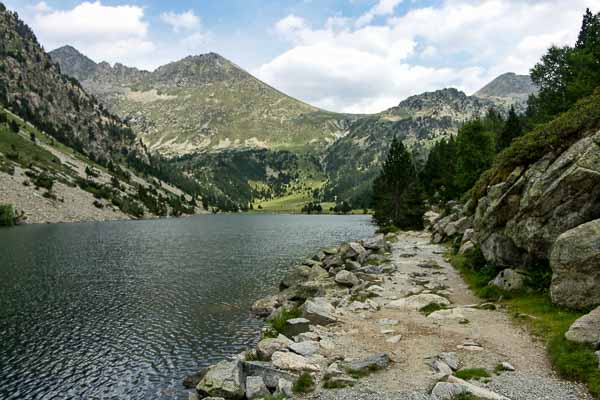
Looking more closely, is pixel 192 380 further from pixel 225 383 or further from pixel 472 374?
pixel 472 374

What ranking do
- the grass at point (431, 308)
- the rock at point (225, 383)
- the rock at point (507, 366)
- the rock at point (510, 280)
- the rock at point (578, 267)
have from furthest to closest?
the rock at point (510, 280) < the grass at point (431, 308) < the rock at point (578, 267) < the rock at point (225, 383) < the rock at point (507, 366)

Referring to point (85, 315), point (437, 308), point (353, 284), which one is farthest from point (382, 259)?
point (85, 315)

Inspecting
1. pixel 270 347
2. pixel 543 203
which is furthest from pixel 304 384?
pixel 543 203

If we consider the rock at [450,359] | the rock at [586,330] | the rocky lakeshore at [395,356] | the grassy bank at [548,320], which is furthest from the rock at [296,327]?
the rock at [586,330]

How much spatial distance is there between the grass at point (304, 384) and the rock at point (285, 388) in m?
0.18

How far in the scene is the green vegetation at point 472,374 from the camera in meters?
15.3

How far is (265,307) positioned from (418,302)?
16.9 meters

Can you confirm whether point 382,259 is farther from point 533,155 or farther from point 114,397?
point 114,397

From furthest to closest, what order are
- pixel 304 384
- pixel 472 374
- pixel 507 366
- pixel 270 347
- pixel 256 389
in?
pixel 270 347 < pixel 256 389 < pixel 304 384 < pixel 507 366 < pixel 472 374

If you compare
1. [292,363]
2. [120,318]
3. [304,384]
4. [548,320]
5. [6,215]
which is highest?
[6,215]

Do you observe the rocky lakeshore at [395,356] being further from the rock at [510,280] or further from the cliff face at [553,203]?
the cliff face at [553,203]

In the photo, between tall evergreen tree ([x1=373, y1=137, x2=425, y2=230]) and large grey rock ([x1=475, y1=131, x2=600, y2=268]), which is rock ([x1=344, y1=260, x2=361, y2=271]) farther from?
tall evergreen tree ([x1=373, y1=137, x2=425, y2=230])

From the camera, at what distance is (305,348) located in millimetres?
20641

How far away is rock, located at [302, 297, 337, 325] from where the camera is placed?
85.8ft
